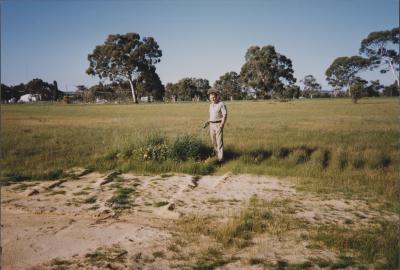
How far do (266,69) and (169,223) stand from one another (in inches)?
2952

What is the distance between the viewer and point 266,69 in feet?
250

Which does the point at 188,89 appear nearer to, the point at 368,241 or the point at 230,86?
the point at 230,86

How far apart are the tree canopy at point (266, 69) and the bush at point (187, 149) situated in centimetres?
6861

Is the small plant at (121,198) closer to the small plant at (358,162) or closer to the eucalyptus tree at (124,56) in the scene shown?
the small plant at (358,162)

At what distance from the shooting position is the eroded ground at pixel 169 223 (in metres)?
3.94

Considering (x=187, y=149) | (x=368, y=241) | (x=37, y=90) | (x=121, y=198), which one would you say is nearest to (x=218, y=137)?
(x=187, y=149)

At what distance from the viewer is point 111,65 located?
2670 inches

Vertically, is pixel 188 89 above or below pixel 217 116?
above

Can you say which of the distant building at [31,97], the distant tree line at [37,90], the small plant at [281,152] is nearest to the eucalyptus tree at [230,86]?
the distant tree line at [37,90]

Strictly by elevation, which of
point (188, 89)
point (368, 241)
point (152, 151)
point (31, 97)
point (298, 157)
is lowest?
point (368, 241)

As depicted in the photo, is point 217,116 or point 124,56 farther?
point 124,56

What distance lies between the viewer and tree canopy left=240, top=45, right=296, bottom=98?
7562cm

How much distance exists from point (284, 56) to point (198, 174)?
246ft

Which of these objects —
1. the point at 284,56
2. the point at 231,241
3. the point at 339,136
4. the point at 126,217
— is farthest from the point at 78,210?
the point at 284,56
